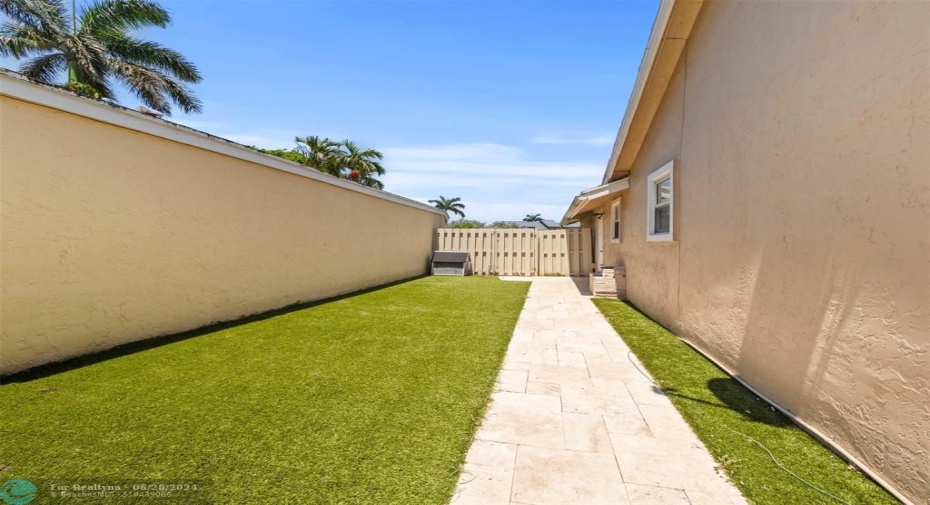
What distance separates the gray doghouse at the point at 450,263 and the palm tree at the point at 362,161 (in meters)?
14.8

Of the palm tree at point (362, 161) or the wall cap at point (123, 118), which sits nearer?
the wall cap at point (123, 118)

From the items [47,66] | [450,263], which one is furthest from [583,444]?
[47,66]

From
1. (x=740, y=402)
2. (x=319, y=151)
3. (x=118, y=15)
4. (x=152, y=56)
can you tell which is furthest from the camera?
(x=319, y=151)

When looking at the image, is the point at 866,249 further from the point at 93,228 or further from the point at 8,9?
the point at 8,9

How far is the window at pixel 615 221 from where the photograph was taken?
1005 cm

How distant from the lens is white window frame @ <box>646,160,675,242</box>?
18.8 feet

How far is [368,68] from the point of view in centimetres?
940

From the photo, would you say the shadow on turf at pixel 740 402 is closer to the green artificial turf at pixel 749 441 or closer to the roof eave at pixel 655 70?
the green artificial turf at pixel 749 441

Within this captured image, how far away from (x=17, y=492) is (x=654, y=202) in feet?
26.6

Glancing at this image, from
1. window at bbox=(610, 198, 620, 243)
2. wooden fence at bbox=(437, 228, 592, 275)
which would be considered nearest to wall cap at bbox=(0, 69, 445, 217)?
window at bbox=(610, 198, 620, 243)

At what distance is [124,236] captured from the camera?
4465mm

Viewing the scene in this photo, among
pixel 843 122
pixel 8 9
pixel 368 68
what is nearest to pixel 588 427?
pixel 843 122

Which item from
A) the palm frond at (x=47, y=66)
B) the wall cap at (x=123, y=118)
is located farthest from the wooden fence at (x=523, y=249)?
the palm frond at (x=47, y=66)

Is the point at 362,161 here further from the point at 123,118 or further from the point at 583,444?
the point at 583,444
